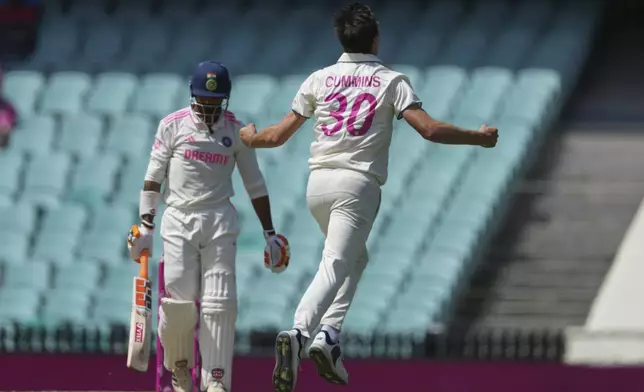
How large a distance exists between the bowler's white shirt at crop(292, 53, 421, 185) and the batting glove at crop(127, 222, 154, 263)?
1282 mm

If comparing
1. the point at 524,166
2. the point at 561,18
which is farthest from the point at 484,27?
the point at 524,166

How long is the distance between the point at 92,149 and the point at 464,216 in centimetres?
409

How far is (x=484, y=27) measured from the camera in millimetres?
17969

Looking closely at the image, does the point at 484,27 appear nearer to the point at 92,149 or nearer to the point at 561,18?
the point at 561,18

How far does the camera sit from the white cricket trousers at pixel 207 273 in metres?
8.88

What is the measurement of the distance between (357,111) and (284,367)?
1.28 m

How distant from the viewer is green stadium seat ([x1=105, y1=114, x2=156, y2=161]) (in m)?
17.0

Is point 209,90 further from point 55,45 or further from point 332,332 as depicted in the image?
point 55,45

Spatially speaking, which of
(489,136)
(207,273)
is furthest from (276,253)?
(489,136)

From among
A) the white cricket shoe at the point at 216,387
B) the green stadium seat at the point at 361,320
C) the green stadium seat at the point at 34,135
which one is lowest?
the white cricket shoe at the point at 216,387

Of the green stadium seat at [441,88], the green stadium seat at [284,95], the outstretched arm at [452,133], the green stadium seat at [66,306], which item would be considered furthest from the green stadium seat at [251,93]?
the outstretched arm at [452,133]

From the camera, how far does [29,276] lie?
15.5 metres

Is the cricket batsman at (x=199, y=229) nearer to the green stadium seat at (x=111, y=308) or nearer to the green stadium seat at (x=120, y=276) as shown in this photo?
the green stadium seat at (x=111, y=308)

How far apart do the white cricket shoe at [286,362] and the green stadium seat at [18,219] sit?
8925 mm
